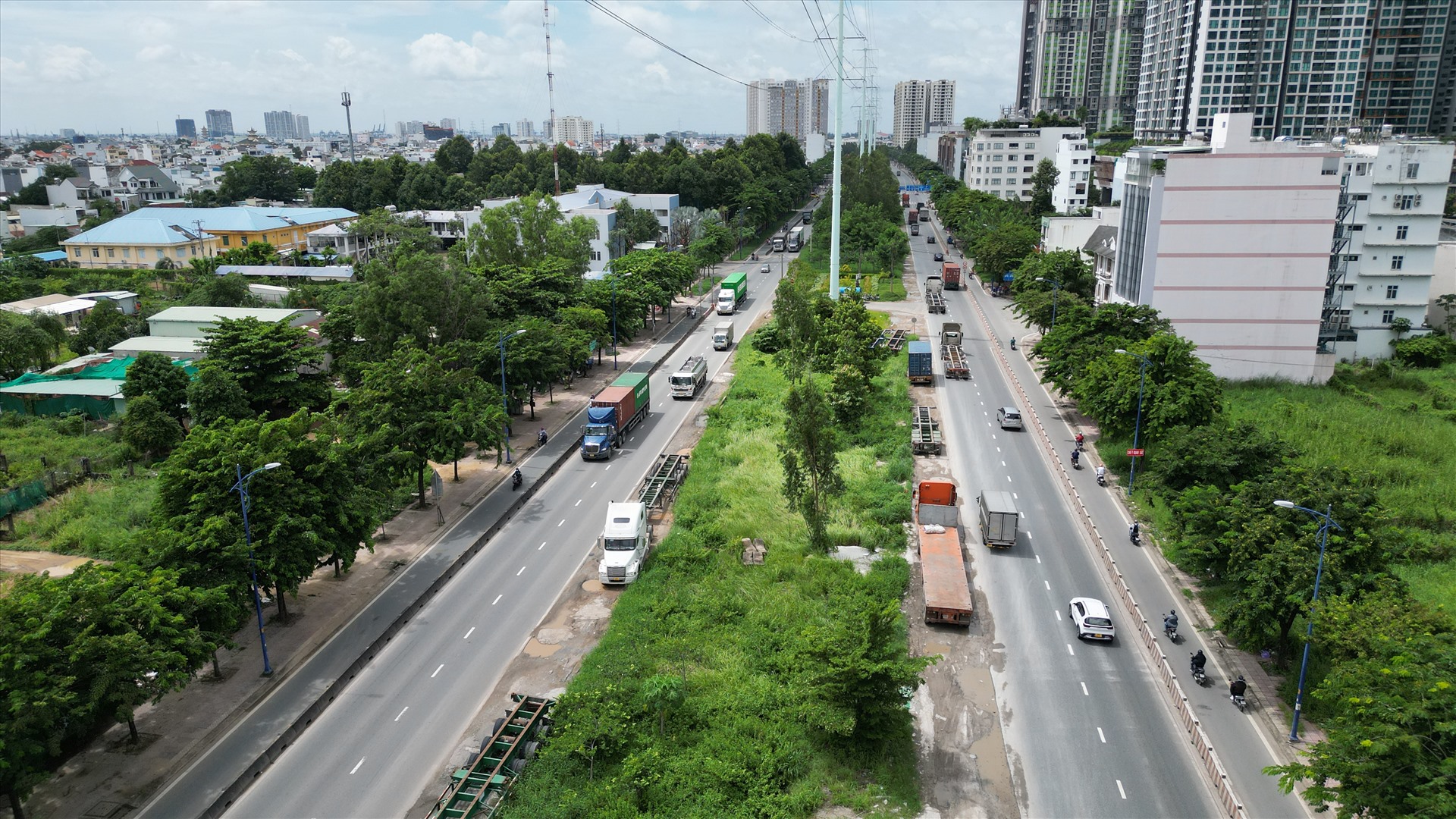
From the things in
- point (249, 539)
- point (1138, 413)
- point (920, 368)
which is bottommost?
point (920, 368)

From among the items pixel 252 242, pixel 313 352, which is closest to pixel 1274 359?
pixel 313 352

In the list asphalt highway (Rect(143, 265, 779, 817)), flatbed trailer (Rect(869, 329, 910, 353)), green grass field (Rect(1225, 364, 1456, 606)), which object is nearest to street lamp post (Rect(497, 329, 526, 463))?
asphalt highway (Rect(143, 265, 779, 817))

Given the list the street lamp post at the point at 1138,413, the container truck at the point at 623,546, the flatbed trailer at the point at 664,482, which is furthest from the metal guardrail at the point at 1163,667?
the flatbed trailer at the point at 664,482

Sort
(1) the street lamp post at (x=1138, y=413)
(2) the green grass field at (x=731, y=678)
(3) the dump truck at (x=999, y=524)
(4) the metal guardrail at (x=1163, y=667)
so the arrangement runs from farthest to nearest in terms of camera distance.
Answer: (1) the street lamp post at (x=1138, y=413) < (3) the dump truck at (x=999, y=524) < (4) the metal guardrail at (x=1163, y=667) < (2) the green grass field at (x=731, y=678)

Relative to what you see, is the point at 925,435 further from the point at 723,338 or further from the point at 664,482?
the point at 723,338

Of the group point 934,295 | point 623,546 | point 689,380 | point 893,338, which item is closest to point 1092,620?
point 623,546

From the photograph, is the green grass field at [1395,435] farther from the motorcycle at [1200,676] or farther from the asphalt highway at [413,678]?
the asphalt highway at [413,678]

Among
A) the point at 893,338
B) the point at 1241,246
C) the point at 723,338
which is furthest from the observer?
the point at 893,338
